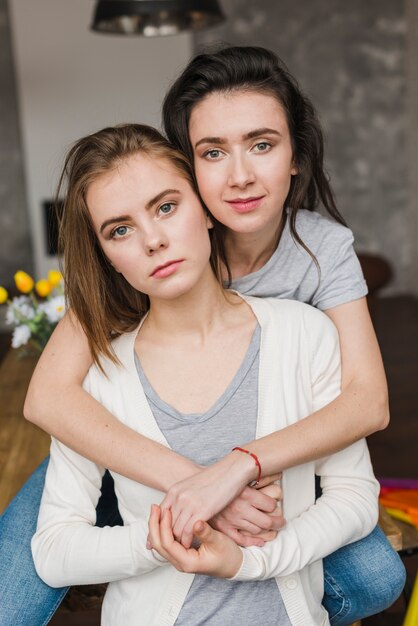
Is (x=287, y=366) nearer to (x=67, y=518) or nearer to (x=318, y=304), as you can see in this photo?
(x=318, y=304)

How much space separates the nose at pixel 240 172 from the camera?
1.42 meters

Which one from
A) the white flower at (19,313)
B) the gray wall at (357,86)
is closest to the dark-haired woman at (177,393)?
the white flower at (19,313)

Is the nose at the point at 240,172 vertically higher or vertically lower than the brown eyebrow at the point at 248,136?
lower

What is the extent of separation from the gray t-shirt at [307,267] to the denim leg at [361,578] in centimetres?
46

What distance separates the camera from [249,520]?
1.29 meters

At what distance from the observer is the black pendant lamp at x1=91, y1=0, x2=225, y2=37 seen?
2809mm

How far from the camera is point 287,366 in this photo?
1374 mm

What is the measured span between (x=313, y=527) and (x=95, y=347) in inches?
19.2

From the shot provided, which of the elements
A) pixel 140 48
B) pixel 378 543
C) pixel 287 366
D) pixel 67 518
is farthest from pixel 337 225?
pixel 140 48

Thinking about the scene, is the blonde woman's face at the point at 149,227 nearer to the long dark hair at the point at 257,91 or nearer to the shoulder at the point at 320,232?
the long dark hair at the point at 257,91

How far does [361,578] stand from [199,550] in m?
0.38

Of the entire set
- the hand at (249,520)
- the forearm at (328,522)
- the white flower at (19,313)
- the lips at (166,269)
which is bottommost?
the white flower at (19,313)

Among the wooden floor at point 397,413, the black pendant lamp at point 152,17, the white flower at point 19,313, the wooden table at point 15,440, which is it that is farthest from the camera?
the black pendant lamp at point 152,17

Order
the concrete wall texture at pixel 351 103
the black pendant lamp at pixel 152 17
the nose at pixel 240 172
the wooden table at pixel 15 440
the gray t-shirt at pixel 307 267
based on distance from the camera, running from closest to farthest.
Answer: the nose at pixel 240 172
the gray t-shirt at pixel 307 267
the wooden table at pixel 15 440
the black pendant lamp at pixel 152 17
the concrete wall texture at pixel 351 103
